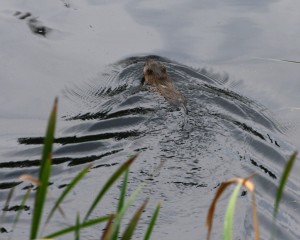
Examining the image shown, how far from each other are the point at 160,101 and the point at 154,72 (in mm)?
541

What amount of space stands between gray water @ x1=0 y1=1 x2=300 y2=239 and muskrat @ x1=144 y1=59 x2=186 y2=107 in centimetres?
11

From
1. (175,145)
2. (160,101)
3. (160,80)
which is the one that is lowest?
(175,145)

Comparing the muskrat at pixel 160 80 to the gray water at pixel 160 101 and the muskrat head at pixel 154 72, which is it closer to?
the muskrat head at pixel 154 72

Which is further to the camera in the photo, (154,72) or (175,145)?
(154,72)

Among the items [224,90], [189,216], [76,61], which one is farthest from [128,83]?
[189,216]

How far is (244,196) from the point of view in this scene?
5527mm

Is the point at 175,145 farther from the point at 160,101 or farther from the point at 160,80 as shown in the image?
the point at 160,80

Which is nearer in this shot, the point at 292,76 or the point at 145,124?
the point at 145,124

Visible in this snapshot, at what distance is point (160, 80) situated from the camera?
800 centimetres

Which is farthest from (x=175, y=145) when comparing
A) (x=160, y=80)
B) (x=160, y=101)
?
(x=160, y=80)

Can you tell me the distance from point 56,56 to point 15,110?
4.14ft

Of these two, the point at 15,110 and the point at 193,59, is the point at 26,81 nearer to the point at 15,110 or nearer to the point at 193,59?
the point at 15,110

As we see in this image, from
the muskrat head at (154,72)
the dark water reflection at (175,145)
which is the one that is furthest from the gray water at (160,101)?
the muskrat head at (154,72)

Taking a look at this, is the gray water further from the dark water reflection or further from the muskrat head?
the muskrat head
